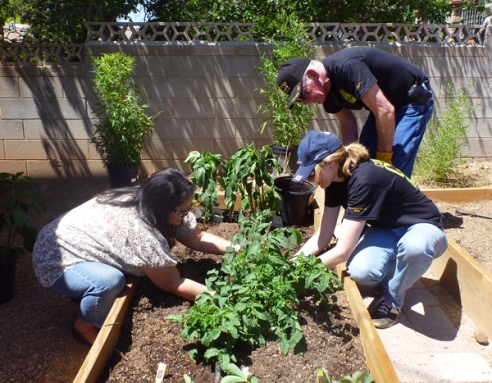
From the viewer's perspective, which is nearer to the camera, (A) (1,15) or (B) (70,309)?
(B) (70,309)

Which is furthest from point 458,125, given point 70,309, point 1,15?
point 1,15

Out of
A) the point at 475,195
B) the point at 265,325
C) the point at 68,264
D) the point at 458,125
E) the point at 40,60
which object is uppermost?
the point at 40,60

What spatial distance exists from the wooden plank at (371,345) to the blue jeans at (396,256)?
0.12 meters

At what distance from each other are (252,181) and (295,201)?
0.40 metres

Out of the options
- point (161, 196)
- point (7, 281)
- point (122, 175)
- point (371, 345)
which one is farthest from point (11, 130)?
point (371, 345)

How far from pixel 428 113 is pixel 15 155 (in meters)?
4.70

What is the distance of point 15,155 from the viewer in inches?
233

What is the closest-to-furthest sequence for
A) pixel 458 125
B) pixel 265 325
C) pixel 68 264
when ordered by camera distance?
pixel 265 325 < pixel 68 264 < pixel 458 125

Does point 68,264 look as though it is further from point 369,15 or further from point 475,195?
point 369,15

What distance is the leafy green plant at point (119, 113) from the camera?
16.6 ft

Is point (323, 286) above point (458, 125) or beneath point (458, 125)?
above

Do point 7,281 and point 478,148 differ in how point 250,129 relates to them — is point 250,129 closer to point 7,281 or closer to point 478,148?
point 478,148

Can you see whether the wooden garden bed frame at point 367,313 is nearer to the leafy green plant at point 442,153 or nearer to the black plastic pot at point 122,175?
the leafy green plant at point 442,153

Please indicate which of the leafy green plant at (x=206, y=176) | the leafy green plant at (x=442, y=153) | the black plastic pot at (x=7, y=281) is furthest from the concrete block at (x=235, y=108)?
the black plastic pot at (x=7, y=281)
